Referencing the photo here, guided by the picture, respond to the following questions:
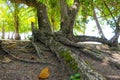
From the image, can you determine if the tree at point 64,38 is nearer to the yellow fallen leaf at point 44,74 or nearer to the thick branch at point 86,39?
the thick branch at point 86,39

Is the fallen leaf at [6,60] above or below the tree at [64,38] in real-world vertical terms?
below

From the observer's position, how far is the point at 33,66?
734 centimetres

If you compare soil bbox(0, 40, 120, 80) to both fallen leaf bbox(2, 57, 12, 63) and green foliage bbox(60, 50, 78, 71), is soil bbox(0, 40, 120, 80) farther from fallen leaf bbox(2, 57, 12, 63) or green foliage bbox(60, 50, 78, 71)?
green foliage bbox(60, 50, 78, 71)

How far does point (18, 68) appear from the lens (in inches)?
281

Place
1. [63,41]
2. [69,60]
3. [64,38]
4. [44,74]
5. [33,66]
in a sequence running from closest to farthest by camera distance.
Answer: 1. [44,74]
2. [69,60]
3. [33,66]
4. [63,41]
5. [64,38]

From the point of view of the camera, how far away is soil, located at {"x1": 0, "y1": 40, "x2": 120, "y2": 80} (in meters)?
6.71

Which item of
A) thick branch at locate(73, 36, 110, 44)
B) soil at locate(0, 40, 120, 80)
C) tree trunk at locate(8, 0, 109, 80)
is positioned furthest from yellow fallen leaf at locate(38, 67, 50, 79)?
thick branch at locate(73, 36, 110, 44)

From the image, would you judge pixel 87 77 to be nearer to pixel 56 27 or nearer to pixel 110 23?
pixel 110 23

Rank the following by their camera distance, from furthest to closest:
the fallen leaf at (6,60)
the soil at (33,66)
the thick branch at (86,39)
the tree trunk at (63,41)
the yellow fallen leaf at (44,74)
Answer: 1. the thick branch at (86,39)
2. the fallen leaf at (6,60)
3. the soil at (33,66)
4. the yellow fallen leaf at (44,74)
5. the tree trunk at (63,41)

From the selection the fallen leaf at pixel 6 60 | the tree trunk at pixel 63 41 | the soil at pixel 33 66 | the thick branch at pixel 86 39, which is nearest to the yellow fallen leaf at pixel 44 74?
the soil at pixel 33 66

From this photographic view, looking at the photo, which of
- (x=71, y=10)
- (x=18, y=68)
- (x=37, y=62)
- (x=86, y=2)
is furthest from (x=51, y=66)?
(x=71, y=10)

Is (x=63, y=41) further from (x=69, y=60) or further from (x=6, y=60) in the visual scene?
(x=6, y=60)

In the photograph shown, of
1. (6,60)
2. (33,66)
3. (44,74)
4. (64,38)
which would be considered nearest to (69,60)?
(44,74)

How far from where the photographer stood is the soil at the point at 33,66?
6707 mm
